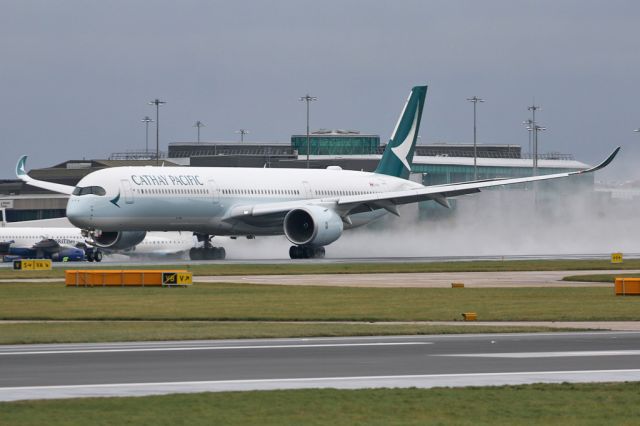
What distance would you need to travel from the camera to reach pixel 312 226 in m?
74.4

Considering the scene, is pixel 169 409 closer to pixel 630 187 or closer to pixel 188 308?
pixel 188 308

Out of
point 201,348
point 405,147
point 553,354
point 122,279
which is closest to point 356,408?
point 553,354

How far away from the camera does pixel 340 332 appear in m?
31.6

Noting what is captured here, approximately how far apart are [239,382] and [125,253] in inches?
3154

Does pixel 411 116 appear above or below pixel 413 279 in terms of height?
above

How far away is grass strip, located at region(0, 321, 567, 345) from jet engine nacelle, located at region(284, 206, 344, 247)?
38.6 meters

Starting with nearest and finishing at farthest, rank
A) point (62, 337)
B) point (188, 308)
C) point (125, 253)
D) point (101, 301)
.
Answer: point (62, 337), point (188, 308), point (101, 301), point (125, 253)

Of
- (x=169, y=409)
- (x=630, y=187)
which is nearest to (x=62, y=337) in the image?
(x=169, y=409)

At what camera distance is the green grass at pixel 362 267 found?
2437 inches

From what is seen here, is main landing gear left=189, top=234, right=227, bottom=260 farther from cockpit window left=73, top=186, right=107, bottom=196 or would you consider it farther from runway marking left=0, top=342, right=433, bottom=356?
runway marking left=0, top=342, right=433, bottom=356

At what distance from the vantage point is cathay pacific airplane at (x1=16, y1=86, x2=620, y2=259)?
7044 cm

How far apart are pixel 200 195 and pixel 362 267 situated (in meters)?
12.4

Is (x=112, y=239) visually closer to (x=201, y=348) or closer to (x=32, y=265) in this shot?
(x=32, y=265)

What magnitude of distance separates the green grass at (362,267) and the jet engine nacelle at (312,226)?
577 centimetres
